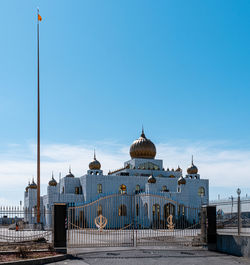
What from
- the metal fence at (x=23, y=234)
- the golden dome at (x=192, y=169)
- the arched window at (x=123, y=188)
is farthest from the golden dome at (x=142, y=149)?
the metal fence at (x=23, y=234)

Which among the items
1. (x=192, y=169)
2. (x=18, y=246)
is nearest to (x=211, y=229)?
(x=18, y=246)

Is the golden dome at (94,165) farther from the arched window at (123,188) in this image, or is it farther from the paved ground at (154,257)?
the paved ground at (154,257)

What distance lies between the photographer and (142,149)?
55594 mm

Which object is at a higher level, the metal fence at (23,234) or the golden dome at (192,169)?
the golden dome at (192,169)

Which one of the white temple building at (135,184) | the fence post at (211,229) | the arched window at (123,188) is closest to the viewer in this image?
the fence post at (211,229)

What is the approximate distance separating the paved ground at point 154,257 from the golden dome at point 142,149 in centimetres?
3862

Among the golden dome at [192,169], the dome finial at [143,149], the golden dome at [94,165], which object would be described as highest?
the dome finial at [143,149]

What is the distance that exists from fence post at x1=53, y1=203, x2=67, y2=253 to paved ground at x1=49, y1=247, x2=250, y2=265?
32.2 inches

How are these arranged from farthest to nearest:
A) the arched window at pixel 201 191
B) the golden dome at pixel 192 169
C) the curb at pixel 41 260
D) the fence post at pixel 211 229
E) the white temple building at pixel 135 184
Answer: the golden dome at pixel 192 169, the arched window at pixel 201 191, the white temple building at pixel 135 184, the fence post at pixel 211 229, the curb at pixel 41 260

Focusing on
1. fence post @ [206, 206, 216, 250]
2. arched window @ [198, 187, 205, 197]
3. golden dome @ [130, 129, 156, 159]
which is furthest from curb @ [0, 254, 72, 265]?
golden dome @ [130, 129, 156, 159]

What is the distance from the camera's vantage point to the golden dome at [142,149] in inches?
2192

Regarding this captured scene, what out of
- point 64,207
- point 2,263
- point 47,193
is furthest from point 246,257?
point 47,193

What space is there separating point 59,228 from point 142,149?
40234 mm

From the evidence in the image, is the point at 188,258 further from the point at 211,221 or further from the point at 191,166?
the point at 191,166
